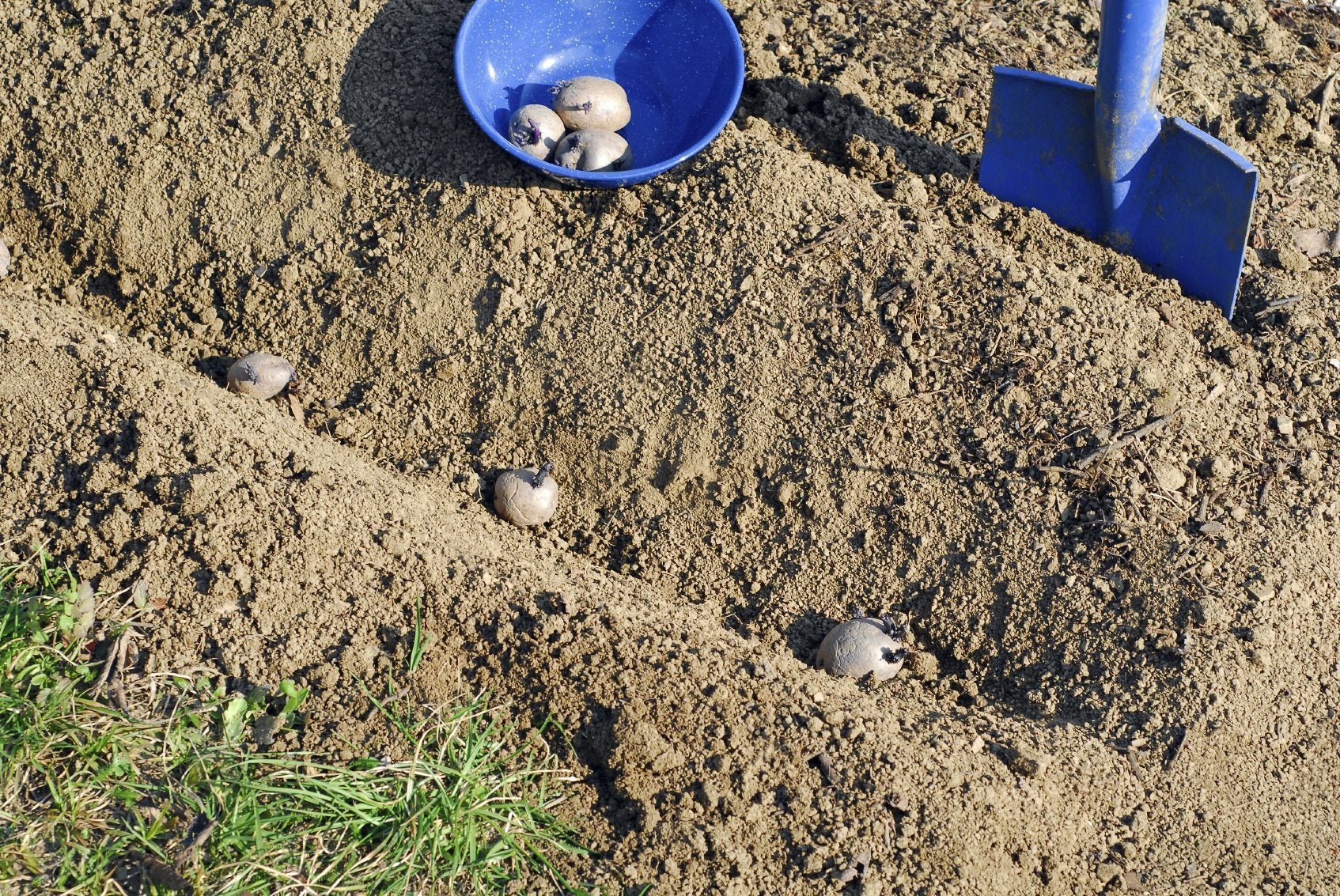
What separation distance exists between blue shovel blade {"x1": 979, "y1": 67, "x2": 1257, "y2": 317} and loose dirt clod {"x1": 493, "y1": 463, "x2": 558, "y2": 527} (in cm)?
187

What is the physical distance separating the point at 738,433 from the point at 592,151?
105 centimetres

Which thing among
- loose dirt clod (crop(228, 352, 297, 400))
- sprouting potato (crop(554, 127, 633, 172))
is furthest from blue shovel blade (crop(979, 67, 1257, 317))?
loose dirt clod (crop(228, 352, 297, 400))

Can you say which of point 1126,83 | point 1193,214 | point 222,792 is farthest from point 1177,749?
point 222,792

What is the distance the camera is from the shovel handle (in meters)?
3.44

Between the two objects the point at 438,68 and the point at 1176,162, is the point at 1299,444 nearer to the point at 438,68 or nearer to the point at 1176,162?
the point at 1176,162

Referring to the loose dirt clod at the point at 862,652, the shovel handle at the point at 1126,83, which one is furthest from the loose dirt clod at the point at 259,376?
the shovel handle at the point at 1126,83

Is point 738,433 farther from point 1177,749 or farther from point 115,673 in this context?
point 115,673

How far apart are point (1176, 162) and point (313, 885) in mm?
3231

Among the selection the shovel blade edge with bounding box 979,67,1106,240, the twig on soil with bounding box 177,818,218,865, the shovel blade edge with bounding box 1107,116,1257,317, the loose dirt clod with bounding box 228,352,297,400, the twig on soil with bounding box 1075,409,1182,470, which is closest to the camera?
the twig on soil with bounding box 177,818,218,865

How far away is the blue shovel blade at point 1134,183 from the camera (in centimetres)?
362

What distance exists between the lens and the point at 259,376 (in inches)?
145

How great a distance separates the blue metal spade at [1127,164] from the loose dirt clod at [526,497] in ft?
6.15

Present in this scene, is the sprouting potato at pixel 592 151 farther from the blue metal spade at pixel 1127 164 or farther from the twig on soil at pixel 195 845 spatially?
the twig on soil at pixel 195 845

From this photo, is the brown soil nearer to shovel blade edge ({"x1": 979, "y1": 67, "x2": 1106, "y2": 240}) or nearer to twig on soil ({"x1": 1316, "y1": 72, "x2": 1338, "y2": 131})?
twig on soil ({"x1": 1316, "y1": 72, "x2": 1338, "y2": 131})
